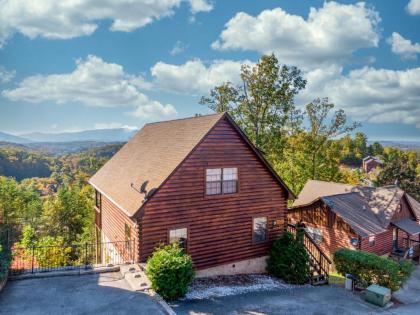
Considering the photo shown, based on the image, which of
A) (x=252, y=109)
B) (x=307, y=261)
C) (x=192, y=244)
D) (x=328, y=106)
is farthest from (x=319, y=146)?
(x=192, y=244)

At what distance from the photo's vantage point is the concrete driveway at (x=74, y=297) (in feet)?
33.2

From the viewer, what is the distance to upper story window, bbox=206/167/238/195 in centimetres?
1535

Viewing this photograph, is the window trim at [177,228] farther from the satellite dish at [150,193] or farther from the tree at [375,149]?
the tree at [375,149]

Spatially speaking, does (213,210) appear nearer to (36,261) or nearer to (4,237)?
(4,237)

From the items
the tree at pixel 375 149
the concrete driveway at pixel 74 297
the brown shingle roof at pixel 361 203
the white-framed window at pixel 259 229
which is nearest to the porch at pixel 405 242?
Result: the brown shingle roof at pixel 361 203

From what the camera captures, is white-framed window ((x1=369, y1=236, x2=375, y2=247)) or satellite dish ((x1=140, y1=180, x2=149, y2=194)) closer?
satellite dish ((x1=140, y1=180, x2=149, y2=194))

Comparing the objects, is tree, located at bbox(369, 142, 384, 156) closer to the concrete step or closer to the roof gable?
the roof gable

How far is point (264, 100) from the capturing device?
97.9ft

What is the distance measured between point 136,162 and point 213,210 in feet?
18.2

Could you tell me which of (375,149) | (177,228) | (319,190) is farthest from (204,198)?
(375,149)

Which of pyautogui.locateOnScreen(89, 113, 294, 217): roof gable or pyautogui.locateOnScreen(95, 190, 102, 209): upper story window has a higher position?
pyautogui.locateOnScreen(89, 113, 294, 217): roof gable

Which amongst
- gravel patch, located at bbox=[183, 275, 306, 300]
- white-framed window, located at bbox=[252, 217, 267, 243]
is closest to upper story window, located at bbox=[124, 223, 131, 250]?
gravel patch, located at bbox=[183, 275, 306, 300]

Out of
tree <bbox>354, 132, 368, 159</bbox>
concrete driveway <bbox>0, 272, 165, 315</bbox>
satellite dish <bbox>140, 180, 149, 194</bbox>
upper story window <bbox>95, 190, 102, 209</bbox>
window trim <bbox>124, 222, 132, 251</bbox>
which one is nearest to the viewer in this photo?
concrete driveway <bbox>0, 272, 165, 315</bbox>

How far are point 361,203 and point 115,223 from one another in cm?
2004
